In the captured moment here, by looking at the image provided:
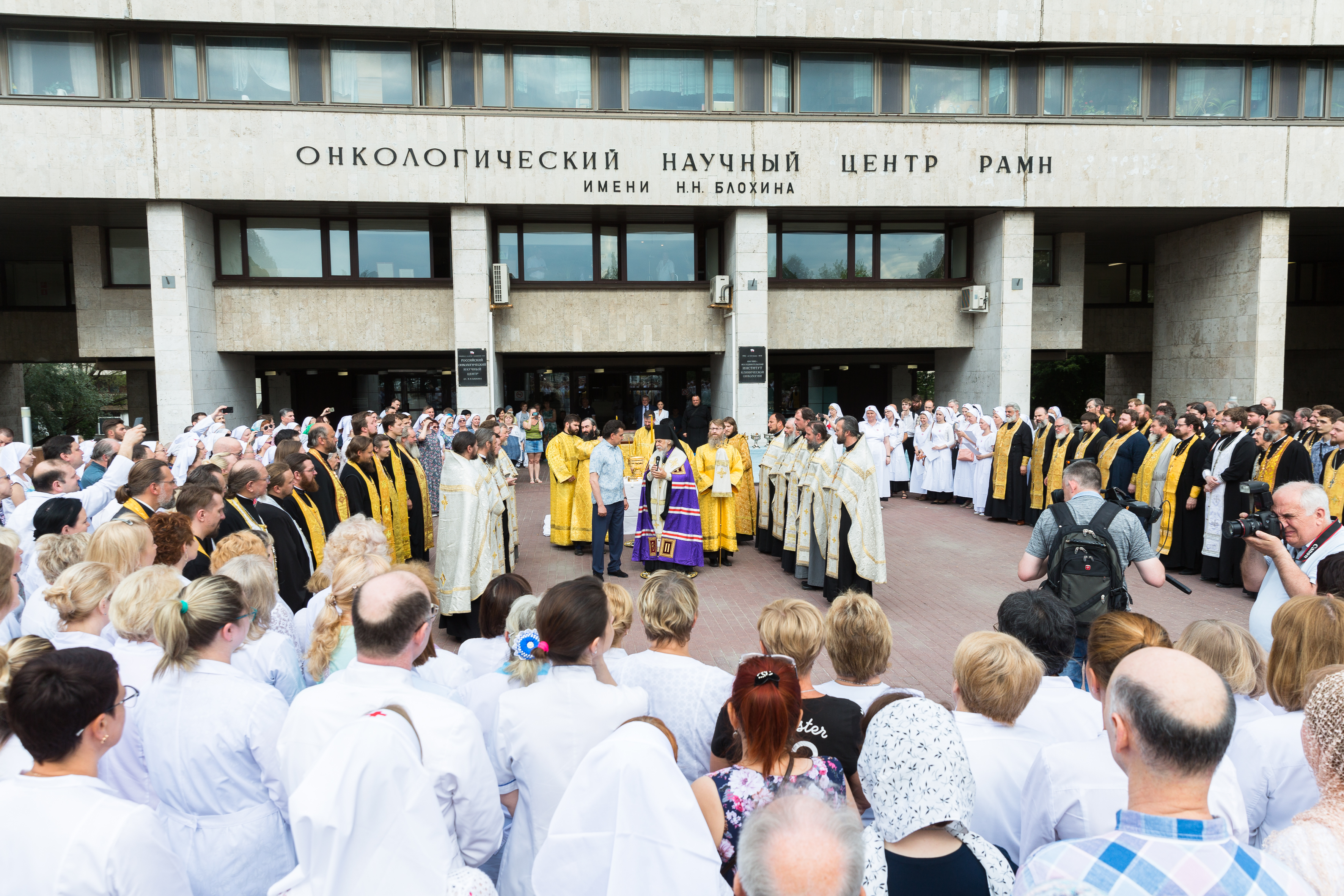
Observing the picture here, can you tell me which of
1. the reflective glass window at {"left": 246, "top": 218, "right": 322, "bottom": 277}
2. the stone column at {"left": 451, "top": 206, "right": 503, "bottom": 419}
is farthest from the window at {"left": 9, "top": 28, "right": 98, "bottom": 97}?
the stone column at {"left": 451, "top": 206, "right": 503, "bottom": 419}

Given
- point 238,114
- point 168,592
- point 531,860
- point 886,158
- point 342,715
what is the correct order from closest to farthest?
point 342,715
point 531,860
point 168,592
point 238,114
point 886,158

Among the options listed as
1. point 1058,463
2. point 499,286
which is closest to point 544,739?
point 1058,463

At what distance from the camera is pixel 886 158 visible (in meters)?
18.5

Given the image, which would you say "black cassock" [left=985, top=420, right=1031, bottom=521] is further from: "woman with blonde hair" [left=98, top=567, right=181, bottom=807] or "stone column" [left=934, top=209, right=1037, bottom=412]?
"woman with blonde hair" [left=98, top=567, right=181, bottom=807]

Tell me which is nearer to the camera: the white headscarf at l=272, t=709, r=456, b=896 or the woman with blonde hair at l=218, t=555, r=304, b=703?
the white headscarf at l=272, t=709, r=456, b=896

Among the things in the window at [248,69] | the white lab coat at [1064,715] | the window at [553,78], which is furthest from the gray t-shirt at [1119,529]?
the window at [248,69]

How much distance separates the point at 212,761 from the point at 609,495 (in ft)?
24.1

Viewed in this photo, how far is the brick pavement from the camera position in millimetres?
7387

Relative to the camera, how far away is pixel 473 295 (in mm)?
18297

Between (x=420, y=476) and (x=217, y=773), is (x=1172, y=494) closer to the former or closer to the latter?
(x=420, y=476)

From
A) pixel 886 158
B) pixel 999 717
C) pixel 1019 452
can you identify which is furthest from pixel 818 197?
pixel 999 717

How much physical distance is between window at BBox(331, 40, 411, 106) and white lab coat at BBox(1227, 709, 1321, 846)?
18585mm

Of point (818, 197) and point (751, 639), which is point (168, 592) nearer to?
point (751, 639)

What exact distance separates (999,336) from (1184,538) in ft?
31.0
